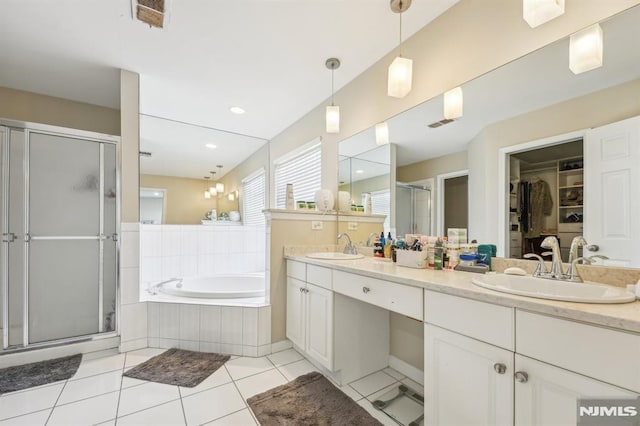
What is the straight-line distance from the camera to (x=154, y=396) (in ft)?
5.56

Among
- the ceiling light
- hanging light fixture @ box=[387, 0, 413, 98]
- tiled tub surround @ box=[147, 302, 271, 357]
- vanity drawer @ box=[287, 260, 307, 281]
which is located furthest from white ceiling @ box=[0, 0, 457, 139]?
tiled tub surround @ box=[147, 302, 271, 357]

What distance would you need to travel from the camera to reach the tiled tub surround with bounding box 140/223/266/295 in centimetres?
300

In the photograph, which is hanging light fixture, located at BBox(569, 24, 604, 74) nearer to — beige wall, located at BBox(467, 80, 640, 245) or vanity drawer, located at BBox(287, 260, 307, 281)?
beige wall, located at BBox(467, 80, 640, 245)

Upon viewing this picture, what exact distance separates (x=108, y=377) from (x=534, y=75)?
318cm

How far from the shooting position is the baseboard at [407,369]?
187 cm

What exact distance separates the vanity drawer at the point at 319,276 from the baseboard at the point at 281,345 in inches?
27.4

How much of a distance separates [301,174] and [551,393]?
290 cm

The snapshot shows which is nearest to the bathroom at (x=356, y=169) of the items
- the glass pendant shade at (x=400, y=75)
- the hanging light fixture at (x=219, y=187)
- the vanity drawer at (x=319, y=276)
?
the glass pendant shade at (x=400, y=75)

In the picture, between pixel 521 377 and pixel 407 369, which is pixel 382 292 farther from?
pixel 407 369

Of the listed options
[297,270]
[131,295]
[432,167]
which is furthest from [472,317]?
[131,295]

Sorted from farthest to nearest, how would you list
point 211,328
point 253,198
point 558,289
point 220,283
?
point 253,198, point 220,283, point 211,328, point 558,289

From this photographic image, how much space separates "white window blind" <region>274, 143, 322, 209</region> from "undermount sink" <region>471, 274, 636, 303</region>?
2010 millimetres

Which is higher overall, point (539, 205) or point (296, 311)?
point (539, 205)
